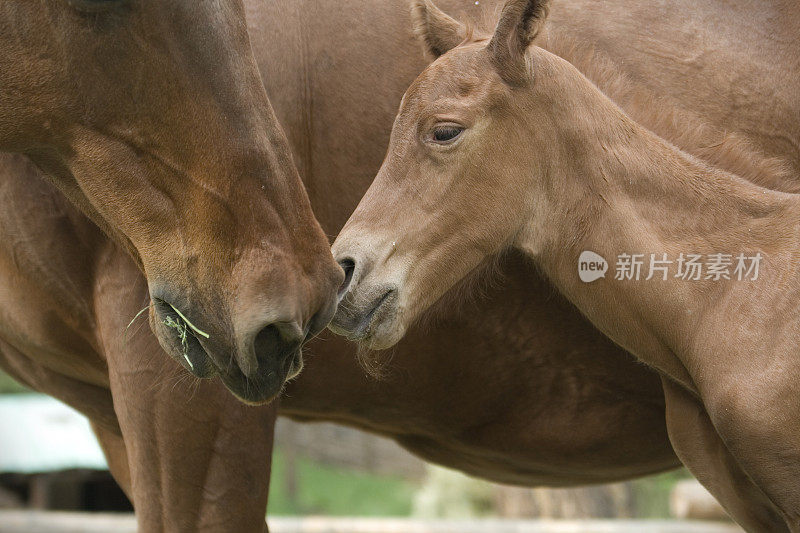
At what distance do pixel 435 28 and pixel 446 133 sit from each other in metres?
0.40

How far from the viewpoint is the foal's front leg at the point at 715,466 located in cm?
263

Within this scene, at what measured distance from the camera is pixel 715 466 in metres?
2.67

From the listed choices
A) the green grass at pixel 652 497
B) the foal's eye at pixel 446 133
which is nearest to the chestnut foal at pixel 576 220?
the foal's eye at pixel 446 133

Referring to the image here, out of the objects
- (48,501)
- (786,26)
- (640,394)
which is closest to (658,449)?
(640,394)

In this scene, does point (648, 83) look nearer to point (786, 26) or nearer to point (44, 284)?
point (786, 26)

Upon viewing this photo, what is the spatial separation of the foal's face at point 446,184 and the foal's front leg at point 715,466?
73 centimetres

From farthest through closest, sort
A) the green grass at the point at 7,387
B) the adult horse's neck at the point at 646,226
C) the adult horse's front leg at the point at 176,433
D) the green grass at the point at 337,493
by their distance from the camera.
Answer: the green grass at the point at 7,387, the green grass at the point at 337,493, the adult horse's front leg at the point at 176,433, the adult horse's neck at the point at 646,226

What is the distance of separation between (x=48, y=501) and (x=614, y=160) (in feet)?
24.6

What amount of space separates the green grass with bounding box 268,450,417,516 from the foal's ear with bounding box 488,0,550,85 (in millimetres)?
9324

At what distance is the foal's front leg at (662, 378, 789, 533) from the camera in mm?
2631

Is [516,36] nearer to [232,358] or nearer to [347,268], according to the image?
[347,268]

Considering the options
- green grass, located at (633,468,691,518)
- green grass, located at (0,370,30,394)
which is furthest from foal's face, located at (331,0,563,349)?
green grass, located at (0,370,30,394)

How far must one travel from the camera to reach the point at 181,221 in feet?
7.08

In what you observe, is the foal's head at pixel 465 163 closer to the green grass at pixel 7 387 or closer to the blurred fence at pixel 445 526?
the blurred fence at pixel 445 526
